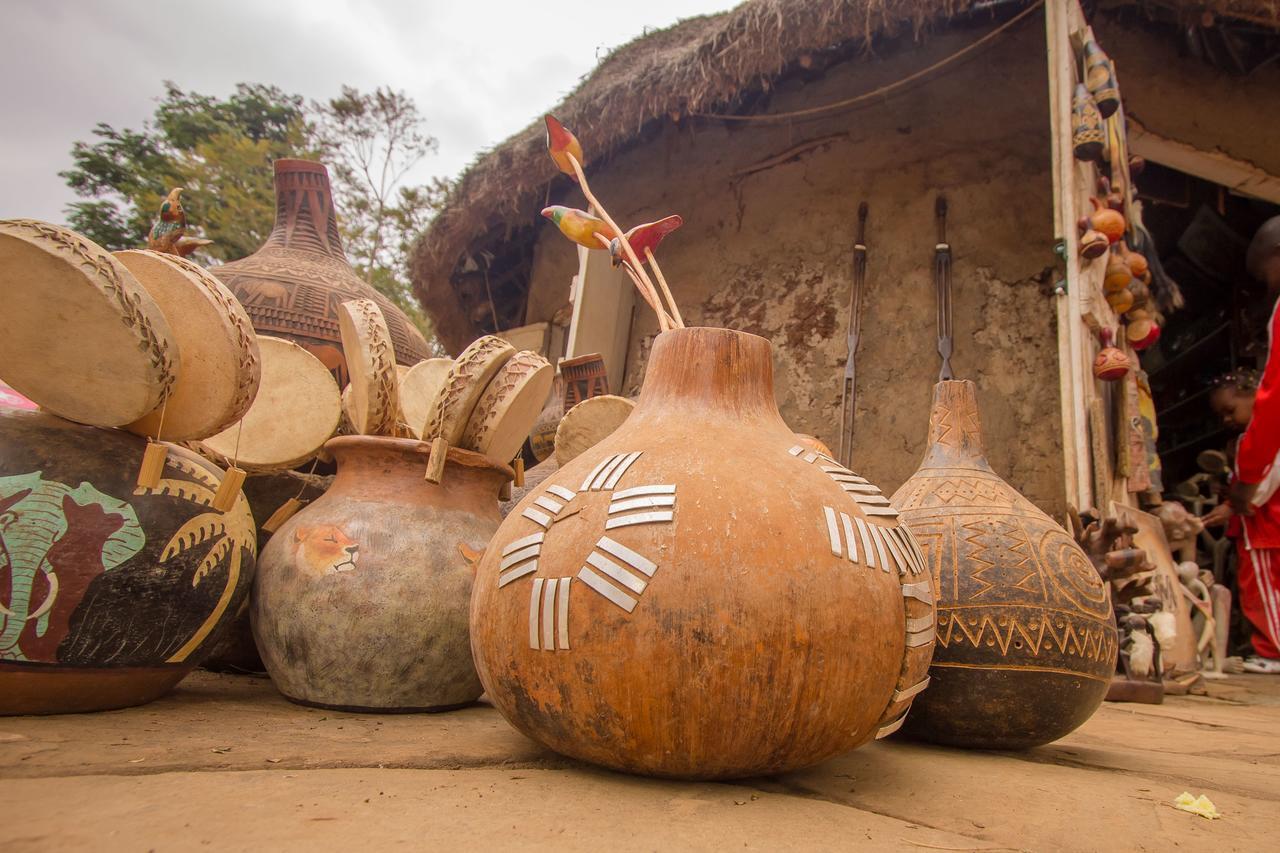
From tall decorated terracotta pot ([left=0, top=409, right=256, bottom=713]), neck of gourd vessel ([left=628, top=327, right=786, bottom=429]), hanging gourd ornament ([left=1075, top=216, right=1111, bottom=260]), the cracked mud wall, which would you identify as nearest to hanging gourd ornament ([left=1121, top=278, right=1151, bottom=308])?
the cracked mud wall

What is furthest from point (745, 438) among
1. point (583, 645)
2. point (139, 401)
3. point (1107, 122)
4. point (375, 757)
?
point (1107, 122)

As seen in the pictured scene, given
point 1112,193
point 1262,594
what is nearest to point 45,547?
point 1112,193

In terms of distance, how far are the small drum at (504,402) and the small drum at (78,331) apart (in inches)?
25.4

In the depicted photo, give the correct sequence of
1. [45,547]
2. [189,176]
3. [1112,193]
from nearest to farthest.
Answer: [45,547]
[1112,193]
[189,176]

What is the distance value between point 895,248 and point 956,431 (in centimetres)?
291

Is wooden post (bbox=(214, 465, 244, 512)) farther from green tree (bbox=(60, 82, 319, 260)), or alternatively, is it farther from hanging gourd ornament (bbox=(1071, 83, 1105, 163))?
green tree (bbox=(60, 82, 319, 260))

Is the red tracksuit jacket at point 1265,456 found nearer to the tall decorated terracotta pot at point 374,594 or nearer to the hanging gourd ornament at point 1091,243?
the hanging gourd ornament at point 1091,243

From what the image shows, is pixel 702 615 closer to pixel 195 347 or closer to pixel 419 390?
pixel 195 347

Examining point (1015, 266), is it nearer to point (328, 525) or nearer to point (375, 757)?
point (328, 525)

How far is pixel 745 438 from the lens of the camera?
1.31 metres

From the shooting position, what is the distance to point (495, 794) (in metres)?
1.04

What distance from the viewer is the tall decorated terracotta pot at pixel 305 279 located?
3143mm

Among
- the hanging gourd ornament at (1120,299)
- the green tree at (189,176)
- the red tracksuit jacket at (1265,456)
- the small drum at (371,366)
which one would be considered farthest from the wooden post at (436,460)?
the green tree at (189,176)

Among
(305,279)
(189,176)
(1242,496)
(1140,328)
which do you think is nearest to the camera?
(305,279)
